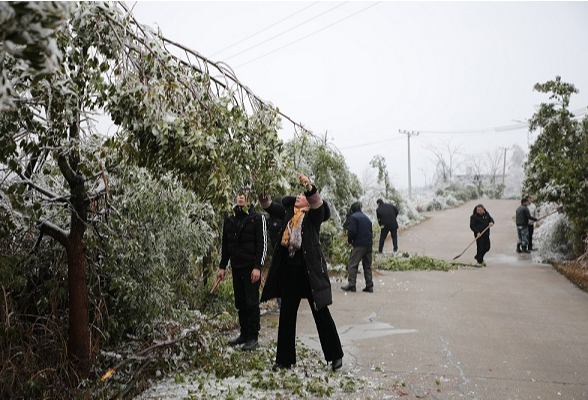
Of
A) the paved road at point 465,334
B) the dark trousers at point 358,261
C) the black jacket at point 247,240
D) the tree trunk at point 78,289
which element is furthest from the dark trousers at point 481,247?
the tree trunk at point 78,289

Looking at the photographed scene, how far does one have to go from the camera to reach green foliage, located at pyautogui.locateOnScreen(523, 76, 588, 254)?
12.5m

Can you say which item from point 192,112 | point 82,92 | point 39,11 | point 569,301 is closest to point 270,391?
point 192,112

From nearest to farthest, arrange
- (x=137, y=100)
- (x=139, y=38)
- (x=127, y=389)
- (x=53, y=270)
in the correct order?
(x=137, y=100) → (x=139, y=38) → (x=127, y=389) → (x=53, y=270)

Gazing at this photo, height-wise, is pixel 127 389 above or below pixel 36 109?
below

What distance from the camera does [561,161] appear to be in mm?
13266

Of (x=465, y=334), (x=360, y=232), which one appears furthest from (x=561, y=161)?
(x=465, y=334)

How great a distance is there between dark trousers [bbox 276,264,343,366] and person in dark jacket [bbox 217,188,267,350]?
802 mm

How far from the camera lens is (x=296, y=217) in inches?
210

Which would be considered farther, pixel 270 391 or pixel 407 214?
pixel 407 214

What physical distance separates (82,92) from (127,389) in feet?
8.34

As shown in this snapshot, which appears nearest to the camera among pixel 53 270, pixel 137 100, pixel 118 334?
pixel 137 100

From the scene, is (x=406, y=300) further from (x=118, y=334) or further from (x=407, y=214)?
(x=407, y=214)

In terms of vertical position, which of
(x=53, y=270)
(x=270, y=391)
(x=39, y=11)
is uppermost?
(x=39, y=11)

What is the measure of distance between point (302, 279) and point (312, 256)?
27cm
